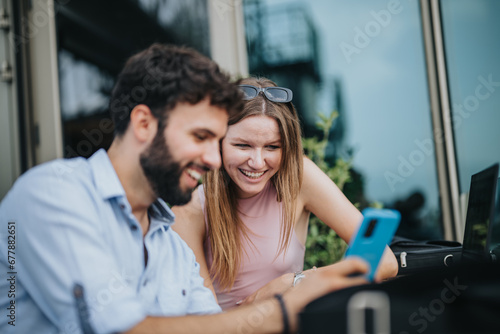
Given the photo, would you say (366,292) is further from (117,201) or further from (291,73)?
(291,73)

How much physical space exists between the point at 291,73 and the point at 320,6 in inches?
25.4

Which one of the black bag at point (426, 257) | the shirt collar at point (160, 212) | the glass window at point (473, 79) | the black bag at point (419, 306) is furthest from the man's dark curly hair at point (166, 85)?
the glass window at point (473, 79)

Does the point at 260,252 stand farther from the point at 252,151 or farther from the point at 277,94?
the point at 277,94

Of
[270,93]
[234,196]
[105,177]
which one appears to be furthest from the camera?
[234,196]

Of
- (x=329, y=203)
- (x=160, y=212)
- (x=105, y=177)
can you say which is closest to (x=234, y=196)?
(x=329, y=203)

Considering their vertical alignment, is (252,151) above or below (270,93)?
below

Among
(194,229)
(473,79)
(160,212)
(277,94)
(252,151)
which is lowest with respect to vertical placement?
(194,229)

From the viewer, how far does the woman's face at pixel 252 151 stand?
6.48ft

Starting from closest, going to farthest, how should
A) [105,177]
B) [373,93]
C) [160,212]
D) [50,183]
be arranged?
[50,183]
[105,177]
[160,212]
[373,93]

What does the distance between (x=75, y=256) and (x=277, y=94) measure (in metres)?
1.29

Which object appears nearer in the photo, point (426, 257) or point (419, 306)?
point (419, 306)

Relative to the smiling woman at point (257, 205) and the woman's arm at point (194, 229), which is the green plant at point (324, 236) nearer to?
the smiling woman at point (257, 205)

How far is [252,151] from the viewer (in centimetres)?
198

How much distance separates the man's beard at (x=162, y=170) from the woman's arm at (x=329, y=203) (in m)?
0.96
